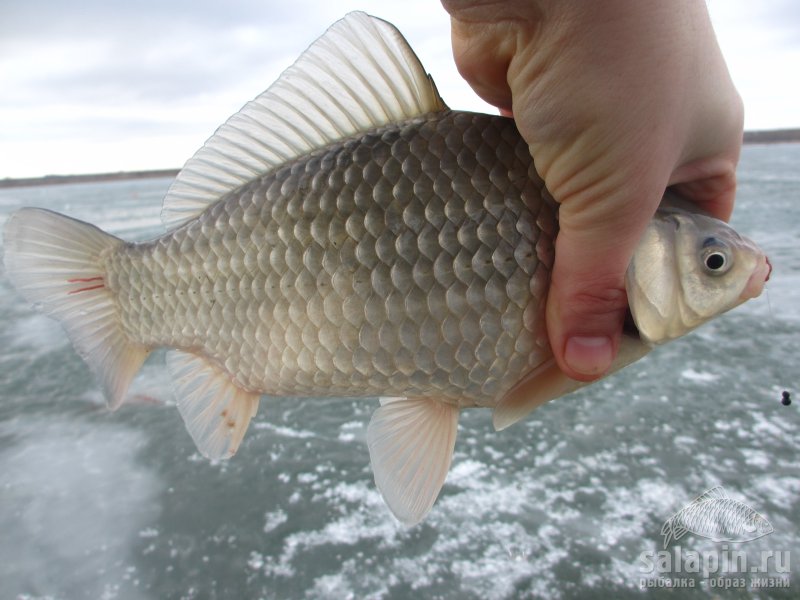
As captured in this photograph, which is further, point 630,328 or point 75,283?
point 75,283

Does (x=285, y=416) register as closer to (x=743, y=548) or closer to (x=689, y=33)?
(x=743, y=548)

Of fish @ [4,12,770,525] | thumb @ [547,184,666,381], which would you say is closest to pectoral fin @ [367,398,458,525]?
fish @ [4,12,770,525]

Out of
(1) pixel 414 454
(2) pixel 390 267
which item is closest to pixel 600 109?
(2) pixel 390 267

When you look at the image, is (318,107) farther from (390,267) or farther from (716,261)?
(716,261)

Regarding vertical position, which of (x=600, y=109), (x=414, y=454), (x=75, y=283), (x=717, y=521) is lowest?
(x=717, y=521)

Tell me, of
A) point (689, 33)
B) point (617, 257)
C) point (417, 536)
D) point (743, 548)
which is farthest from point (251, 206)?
point (743, 548)

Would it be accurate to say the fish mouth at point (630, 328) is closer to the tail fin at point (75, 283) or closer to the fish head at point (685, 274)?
the fish head at point (685, 274)

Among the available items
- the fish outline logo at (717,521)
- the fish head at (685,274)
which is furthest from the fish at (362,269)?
the fish outline logo at (717,521)

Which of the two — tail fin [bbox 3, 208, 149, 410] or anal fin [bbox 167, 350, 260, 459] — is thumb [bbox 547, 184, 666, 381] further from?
tail fin [bbox 3, 208, 149, 410]
